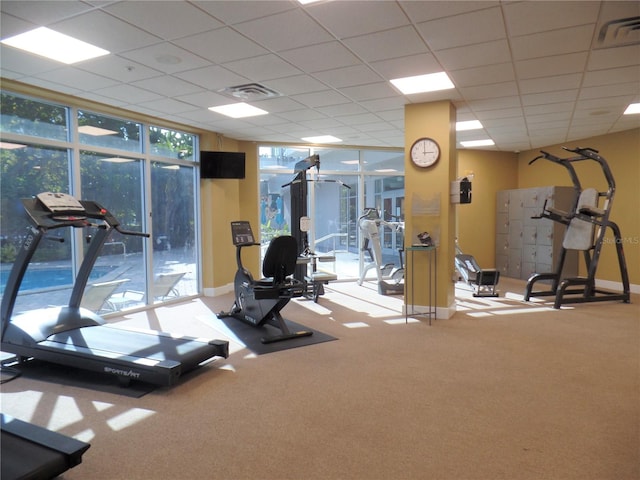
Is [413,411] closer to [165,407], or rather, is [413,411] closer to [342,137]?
[165,407]

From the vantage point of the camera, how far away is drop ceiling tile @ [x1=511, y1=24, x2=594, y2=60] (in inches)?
135

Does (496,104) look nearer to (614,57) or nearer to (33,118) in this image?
A: (614,57)

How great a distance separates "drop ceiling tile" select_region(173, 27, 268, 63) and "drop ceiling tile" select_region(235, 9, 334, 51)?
0.34 ft

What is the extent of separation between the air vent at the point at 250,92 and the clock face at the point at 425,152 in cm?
187

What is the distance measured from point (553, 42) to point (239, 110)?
3.77 metres

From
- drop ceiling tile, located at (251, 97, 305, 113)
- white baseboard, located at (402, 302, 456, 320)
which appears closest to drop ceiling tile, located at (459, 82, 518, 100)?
drop ceiling tile, located at (251, 97, 305, 113)

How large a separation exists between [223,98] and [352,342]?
10.7ft

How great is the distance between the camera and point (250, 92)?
4.94 m

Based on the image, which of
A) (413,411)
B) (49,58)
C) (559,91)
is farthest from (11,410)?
(559,91)

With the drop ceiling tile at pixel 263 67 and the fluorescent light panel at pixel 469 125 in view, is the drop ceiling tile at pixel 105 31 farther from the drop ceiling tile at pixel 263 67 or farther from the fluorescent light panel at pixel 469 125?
the fluorescent light panel at pixel 469 125

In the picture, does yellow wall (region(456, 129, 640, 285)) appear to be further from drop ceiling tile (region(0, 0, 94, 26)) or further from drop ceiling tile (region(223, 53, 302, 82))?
drop ceiling tile (region(0, 0, 94, 26))

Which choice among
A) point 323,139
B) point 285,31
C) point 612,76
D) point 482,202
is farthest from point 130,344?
point 482,202

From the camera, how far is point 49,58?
388cm

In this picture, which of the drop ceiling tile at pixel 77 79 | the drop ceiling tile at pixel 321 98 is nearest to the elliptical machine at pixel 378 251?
the drop ceiling tile at pixel 321 98
